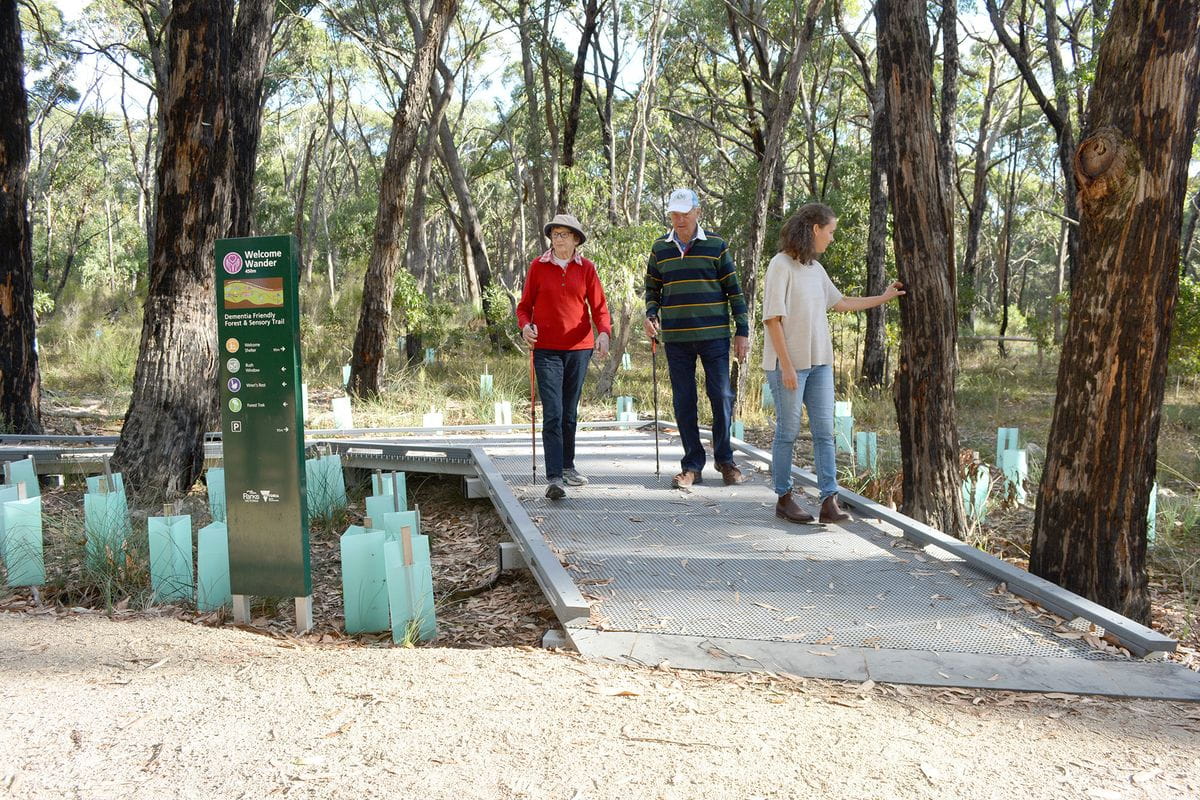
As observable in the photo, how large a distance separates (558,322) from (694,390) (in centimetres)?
114

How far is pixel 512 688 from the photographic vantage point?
3.61 meters

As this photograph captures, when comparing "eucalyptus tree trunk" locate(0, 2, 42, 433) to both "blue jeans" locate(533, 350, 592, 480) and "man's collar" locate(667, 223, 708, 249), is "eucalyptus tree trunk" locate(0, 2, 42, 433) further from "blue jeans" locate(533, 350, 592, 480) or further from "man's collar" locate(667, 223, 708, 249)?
"man's collar" locate(667, 223, 708, 249)

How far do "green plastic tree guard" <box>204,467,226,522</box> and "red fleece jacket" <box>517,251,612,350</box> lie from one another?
87.0 inches

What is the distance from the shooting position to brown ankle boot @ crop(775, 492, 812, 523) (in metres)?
5.95

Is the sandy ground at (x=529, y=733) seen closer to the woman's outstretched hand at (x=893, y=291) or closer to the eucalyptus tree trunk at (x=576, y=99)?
the woman's outstretched hand at (x=893, y=291)

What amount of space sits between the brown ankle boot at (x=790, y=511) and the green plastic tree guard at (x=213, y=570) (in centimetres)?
321

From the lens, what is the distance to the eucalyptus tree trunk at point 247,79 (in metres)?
8.84

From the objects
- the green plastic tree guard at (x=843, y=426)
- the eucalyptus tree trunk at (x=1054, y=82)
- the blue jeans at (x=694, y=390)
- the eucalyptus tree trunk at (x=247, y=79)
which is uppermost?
the eucalyptus tree trunk at (x=1054, y=82)

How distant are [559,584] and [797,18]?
60.3 ft

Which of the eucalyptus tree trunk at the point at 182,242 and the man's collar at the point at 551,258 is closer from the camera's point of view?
the man's collar at the point at 551,258

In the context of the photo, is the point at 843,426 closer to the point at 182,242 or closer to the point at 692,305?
the point at 692,305

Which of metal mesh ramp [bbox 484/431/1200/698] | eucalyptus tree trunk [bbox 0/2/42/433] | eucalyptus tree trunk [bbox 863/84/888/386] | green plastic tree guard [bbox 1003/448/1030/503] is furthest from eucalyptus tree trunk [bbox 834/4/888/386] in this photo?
eucalyptus tree trunk [bbox 0/2/42/433]

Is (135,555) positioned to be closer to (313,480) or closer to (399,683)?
(313,480)

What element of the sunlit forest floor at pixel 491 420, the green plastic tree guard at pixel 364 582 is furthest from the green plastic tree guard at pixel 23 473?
the green plastic tree guard at pixel 364 582
